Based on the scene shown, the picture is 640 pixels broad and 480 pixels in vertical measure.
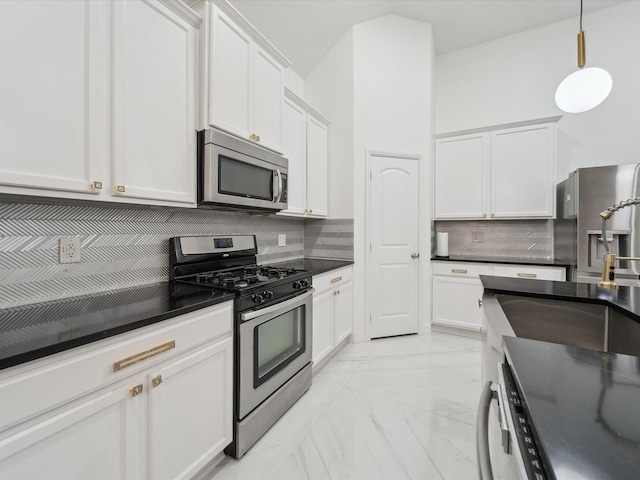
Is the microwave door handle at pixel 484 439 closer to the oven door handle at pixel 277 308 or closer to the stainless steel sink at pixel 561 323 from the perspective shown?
the stainless steel sink at pixel 561 323

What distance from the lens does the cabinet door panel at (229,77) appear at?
1755 millimetres

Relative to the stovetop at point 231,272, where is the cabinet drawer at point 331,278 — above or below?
below

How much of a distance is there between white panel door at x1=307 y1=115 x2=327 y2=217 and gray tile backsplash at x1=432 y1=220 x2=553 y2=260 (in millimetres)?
1696

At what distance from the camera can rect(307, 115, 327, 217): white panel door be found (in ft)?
10.1

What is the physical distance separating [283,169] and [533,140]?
2.88m

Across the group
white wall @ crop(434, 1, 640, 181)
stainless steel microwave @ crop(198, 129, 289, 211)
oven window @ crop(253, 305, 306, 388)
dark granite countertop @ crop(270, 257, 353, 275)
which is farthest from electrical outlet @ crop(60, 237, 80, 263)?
white wall @ crop(434, 1, 640, 181)

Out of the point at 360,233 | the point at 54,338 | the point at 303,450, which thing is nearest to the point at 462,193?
the point at 360,233

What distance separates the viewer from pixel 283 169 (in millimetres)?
2432

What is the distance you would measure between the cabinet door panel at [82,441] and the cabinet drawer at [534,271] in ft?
11.2

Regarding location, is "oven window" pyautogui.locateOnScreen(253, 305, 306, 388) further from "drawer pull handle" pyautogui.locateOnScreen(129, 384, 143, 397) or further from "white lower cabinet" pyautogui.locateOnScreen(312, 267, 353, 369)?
"drawer pull handle" pyautogui.locateOnScreen(129, 384, 143, 397)

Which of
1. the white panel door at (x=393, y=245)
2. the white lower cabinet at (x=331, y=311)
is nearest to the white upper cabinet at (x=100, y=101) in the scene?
the white lower cabinet at (x=331, y=311)

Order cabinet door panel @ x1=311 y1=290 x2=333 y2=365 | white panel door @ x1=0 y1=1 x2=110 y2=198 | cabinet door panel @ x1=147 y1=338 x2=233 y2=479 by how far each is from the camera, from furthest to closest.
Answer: cabinet door panel @ x1=311 y1=290 x2=333 y2=365, cabinet door panel @ x1=147 y1=338 x2=233 y2=479, white panel door @ x1=0 y1=1 x2=110 y2=198

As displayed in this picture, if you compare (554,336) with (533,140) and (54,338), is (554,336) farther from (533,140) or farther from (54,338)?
(533,140)

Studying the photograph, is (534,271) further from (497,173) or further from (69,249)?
(69,249)
